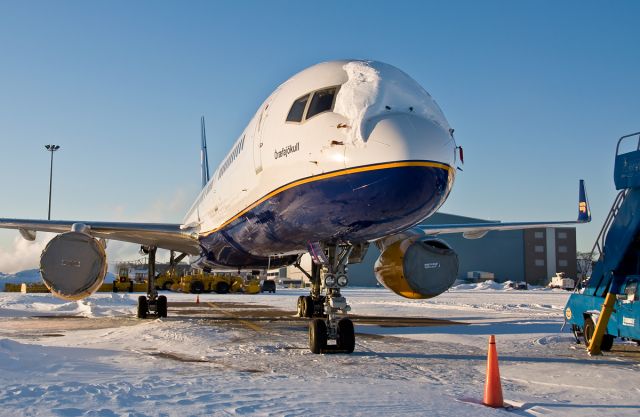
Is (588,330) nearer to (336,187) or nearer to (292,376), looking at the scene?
(336,187)

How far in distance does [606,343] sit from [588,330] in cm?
39

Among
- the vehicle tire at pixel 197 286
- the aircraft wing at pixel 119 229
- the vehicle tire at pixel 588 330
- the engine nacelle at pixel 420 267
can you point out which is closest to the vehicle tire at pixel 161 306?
the aircraft wing at pixel 119 229

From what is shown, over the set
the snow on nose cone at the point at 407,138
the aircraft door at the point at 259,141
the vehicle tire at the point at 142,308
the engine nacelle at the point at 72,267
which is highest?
the aircraft door at the point at 259,141

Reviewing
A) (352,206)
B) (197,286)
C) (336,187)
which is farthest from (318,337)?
(197,286)

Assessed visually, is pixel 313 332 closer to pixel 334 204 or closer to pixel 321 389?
pixel 334 204

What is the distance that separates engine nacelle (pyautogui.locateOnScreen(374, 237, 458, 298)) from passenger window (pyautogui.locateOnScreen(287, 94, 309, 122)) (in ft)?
14.3

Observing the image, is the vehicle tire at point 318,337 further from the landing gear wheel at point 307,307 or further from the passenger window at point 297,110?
the landing gear wheel at point 307,307

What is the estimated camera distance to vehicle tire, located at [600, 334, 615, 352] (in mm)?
11336

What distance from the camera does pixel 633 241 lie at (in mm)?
11008

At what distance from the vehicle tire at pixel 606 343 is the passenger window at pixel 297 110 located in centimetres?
674

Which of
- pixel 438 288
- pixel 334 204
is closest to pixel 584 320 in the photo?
pixel 438 288

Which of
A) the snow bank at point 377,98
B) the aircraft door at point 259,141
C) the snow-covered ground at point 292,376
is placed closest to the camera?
the snow-covered ground at point 292,376

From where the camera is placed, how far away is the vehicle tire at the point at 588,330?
11273 millimetres

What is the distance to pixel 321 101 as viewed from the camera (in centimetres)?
891
